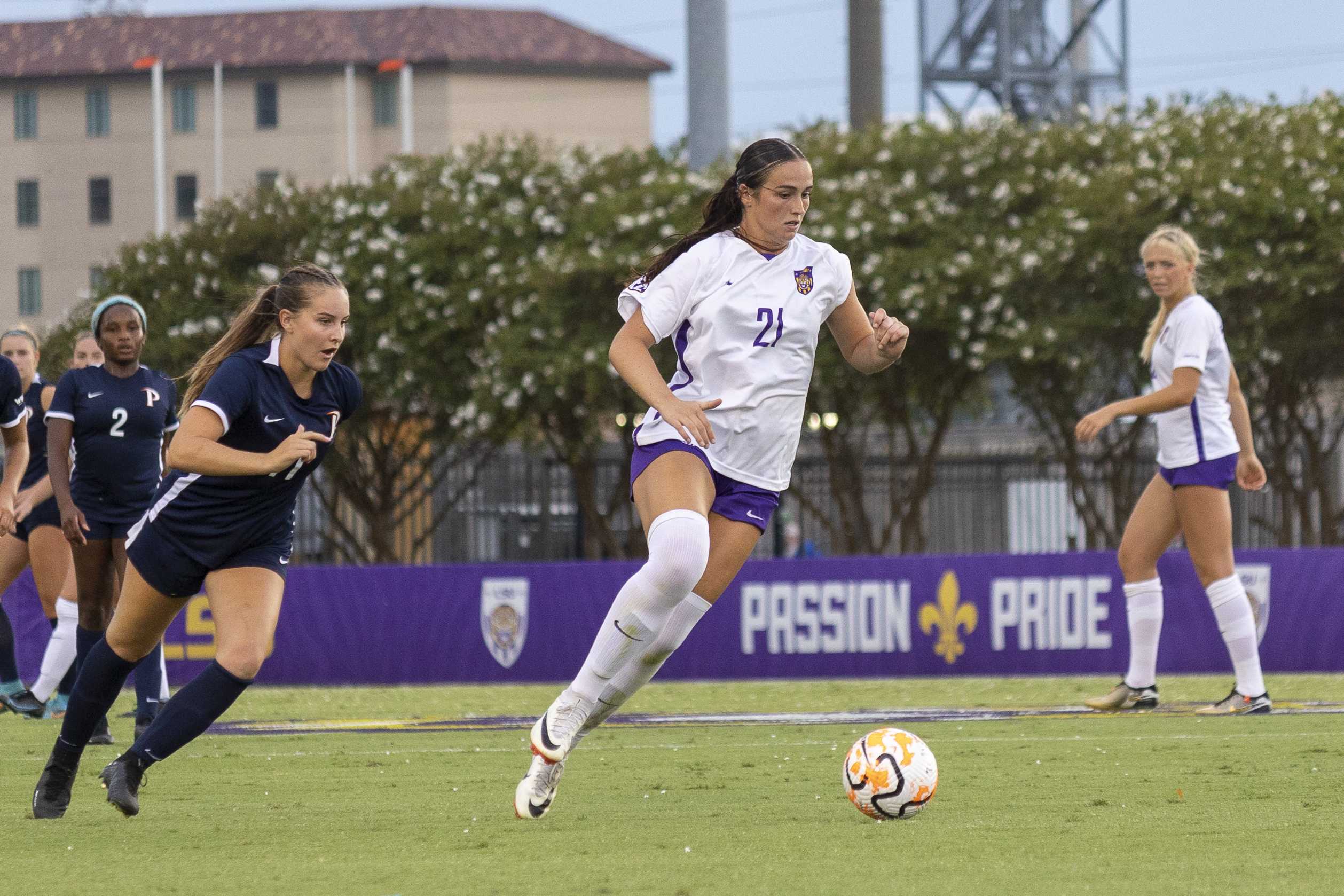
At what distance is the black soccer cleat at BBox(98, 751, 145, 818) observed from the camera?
239 inches

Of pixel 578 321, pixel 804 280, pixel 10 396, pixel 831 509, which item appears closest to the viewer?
pixel 804 280

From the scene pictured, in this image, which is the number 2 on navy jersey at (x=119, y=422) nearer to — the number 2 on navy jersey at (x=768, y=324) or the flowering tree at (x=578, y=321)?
the number 2 on navy jersey at (x=768, y=324)

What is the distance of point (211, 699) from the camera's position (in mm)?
6094

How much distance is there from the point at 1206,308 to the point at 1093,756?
2948 millimetres

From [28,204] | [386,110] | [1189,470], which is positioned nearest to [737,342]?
[1189,470]

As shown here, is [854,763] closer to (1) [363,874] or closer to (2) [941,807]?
(2) [941,807]

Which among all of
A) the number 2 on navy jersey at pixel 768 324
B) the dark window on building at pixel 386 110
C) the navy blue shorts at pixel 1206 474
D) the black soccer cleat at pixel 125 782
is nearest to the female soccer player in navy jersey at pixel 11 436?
the black soccer cleat at pixel 125 782

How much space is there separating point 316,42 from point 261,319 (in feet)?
248

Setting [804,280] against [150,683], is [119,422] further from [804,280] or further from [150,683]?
[804,280]

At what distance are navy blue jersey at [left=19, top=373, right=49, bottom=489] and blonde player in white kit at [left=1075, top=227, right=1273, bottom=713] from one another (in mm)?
5969

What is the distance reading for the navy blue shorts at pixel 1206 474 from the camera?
32.0 ft

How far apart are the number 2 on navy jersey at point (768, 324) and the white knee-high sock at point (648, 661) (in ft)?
2.82

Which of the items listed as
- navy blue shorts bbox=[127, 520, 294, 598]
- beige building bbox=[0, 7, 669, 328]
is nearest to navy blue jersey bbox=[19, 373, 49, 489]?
navy blue shorts bbox=[127, 520, 294, 598]

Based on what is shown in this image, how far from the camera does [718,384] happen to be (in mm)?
6461
